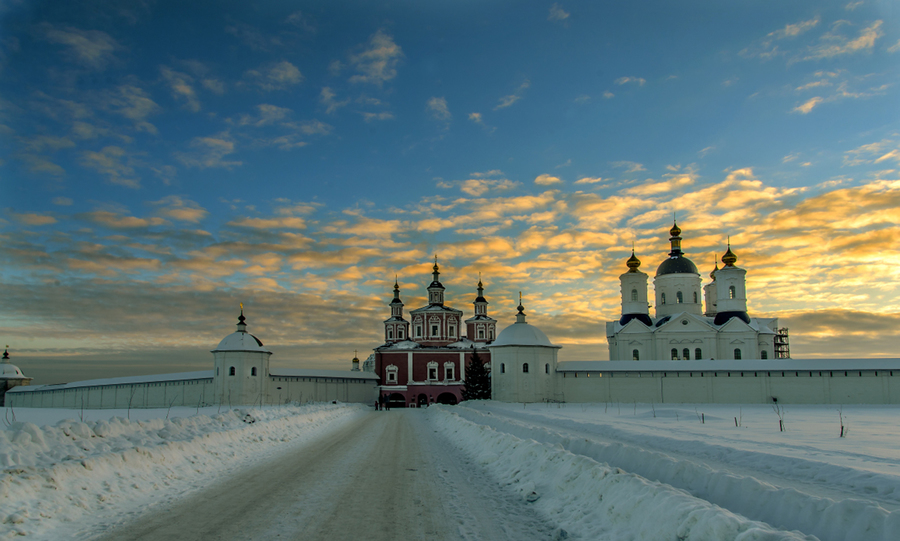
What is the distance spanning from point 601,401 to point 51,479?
136 ft

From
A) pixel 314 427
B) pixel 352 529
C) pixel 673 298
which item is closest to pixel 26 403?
pixel 314 427

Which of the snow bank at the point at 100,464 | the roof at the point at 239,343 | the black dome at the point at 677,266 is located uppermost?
the black dome at the point at 677,266

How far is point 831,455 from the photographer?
1155cm

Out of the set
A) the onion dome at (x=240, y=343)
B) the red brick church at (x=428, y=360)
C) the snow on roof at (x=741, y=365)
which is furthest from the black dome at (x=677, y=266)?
the onion dome at (x=240, y=343)

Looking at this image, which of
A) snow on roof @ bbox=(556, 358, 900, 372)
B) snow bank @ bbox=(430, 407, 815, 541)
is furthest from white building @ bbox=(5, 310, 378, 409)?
snow bank @ bbox=(430, 407, 815, 541)

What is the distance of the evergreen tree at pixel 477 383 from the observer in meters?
51.4

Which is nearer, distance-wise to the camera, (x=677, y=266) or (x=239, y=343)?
(x=239, y=343)

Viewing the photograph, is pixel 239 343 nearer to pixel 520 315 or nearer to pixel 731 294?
pixel 520 315

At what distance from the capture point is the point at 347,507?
753 cm

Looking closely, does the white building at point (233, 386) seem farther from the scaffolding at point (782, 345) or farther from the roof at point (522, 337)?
the scaffolding at point (782, 345)

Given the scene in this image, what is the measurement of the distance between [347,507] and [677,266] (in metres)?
57.3

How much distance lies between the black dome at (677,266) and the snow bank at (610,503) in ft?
173

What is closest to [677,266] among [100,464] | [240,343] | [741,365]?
[741,365]

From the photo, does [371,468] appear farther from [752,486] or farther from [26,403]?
[26,403]
